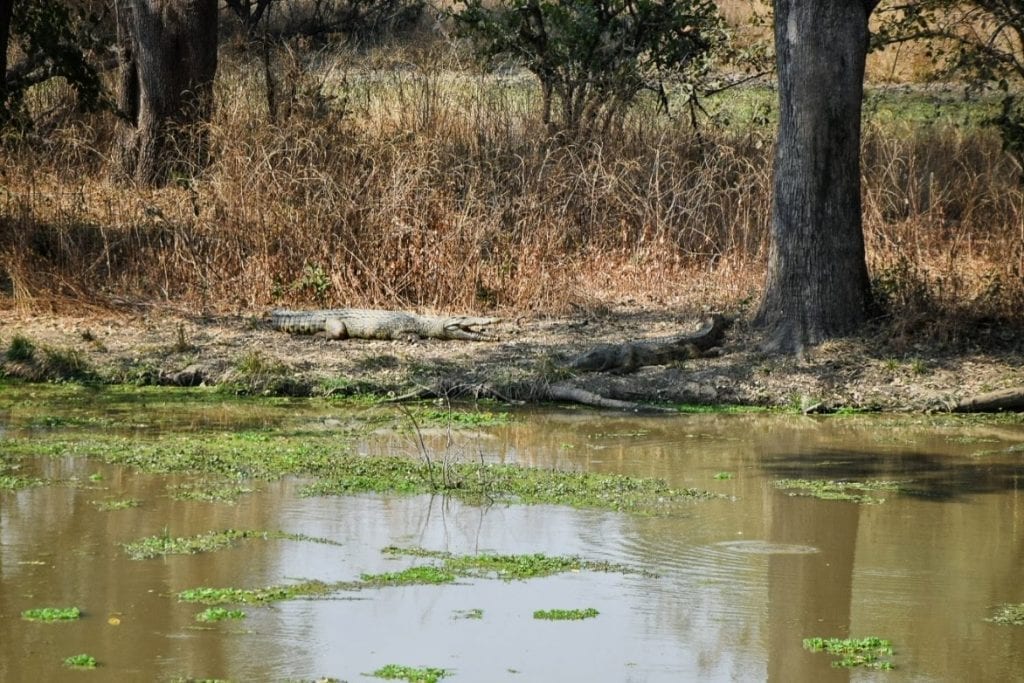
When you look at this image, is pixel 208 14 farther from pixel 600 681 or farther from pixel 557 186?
pixel 600 681

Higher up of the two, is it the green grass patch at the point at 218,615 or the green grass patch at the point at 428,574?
the green grass patch at the point at 218,615

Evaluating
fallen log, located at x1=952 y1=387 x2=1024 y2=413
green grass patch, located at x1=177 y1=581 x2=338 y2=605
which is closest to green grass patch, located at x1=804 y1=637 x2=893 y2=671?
green grass patch, located at x1=177 y1=581 x2=338 y2=605

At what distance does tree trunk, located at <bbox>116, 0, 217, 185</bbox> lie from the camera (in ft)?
58.1

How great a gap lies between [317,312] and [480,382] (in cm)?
258

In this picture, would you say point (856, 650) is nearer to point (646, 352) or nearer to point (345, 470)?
point (345, 470)

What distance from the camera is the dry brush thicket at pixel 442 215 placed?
1491 centimetres

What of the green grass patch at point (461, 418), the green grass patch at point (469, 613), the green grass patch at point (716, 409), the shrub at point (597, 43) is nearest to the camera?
the green grass patch at point (469, 613)

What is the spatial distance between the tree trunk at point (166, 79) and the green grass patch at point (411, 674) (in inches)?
502

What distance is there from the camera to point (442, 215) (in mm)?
15359

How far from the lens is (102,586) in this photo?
6.33 meters

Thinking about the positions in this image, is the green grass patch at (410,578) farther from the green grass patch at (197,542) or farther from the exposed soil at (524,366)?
the exposed soil at (524,366)

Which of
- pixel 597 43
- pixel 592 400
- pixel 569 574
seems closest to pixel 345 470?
pixel 569 574

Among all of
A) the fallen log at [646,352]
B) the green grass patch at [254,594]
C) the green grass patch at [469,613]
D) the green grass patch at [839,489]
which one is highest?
the fallen log at [646,352]

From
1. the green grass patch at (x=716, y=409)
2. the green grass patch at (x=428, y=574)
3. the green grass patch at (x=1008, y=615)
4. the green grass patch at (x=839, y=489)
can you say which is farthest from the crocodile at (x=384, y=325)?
the green grass patch at (x=1008, y=615)
